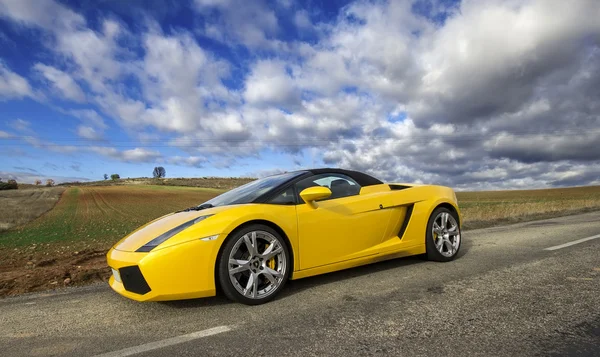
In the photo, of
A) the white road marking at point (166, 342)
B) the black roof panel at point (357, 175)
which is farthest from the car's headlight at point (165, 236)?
the black roof panel at point (357, 175)

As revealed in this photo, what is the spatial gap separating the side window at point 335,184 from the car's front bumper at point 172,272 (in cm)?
131

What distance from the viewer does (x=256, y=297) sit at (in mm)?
3258

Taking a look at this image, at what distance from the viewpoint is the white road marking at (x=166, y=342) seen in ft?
7.84

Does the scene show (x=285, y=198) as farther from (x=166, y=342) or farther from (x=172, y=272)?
(x=166, y=342)

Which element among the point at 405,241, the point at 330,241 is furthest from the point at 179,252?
the point at 405,241

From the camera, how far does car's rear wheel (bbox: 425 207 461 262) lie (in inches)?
181

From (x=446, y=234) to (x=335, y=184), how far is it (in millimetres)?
1708

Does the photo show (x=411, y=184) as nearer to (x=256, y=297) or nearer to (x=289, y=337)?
(x=256, y=297)

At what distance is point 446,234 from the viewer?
4789 mm

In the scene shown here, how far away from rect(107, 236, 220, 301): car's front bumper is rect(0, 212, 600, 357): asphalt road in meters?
0.19

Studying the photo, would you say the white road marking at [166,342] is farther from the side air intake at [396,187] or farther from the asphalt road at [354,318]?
the side air intake at [396,187]

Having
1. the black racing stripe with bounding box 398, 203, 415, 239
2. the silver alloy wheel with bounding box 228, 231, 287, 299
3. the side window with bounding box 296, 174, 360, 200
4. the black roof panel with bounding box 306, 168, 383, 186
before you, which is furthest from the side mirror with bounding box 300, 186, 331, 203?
the black racing stripe with bounding box 398, 203, 415, 239

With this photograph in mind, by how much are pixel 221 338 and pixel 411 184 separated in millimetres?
3360

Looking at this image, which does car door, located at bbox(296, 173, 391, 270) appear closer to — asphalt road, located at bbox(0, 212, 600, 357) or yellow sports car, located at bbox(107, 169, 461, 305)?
yellow sports car, located at bbox(107, 169, 461, 305)
